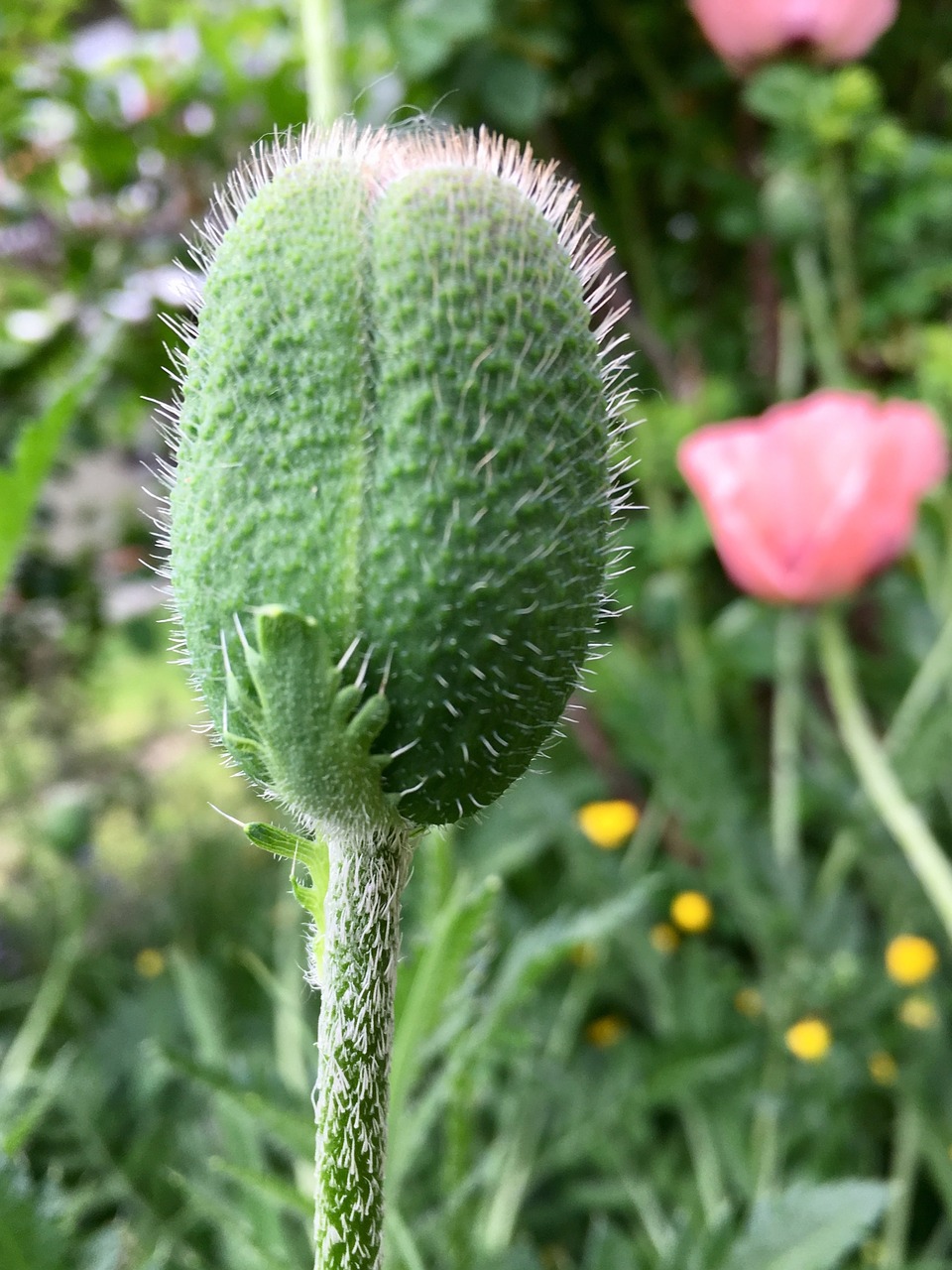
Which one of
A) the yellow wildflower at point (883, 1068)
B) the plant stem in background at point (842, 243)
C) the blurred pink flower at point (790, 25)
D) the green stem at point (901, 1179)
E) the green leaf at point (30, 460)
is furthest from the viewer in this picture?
the plant stem in background at point (842, 243)

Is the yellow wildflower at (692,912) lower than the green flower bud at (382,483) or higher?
lower

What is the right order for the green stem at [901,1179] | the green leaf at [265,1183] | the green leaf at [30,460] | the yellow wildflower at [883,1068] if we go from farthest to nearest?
the yellow wildflower at [883,1068] < the green stem at [901,1179] < the green leaf at [30,460] < the green leaf at [265,1183]

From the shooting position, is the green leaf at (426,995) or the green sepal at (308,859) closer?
the green sepal at (308,859)

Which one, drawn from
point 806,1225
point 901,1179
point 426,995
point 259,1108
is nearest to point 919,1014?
point 901,1179

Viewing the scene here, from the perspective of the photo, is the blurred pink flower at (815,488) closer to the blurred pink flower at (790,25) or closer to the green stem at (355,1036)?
the blurred pink flower at (790,25)

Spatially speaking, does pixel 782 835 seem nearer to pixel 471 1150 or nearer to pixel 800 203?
pixel 471 1150

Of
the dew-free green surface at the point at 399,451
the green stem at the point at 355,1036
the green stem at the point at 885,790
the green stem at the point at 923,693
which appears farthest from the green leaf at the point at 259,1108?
the green stem at the point at 923,693

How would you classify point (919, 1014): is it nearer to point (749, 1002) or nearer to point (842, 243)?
point (749, 1002)
